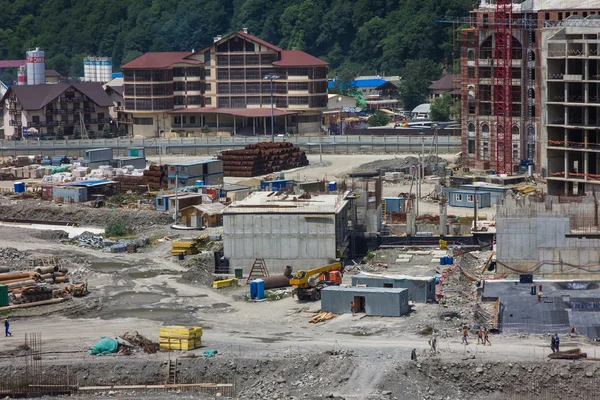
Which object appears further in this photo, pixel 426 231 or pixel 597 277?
pixel 426 231

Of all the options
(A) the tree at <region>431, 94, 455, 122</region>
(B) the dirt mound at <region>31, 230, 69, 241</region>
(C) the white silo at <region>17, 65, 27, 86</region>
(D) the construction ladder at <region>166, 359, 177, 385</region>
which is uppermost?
(C) the white silo at <region>17, 65, 27, 86</region>

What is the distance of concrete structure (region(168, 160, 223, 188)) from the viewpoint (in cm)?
8888

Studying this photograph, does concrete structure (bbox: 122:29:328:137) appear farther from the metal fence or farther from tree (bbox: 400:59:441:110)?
tree (bbox: 400:59:441:110)

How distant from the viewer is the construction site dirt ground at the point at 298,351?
46031 millimetres

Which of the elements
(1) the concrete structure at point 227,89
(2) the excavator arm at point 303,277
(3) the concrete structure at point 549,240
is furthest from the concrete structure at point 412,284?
(1) the concrete structure at point 227,89

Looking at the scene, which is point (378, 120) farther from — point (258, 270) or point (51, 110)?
point (258, 270)

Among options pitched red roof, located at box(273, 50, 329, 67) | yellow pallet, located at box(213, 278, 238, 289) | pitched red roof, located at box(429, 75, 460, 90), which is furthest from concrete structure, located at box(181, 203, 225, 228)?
pitched red roof, located at box(429, 75, 460, 90)

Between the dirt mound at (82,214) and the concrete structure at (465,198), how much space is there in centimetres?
1623

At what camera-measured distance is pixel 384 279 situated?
56031 mm

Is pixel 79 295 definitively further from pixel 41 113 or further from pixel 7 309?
pixel 41 113

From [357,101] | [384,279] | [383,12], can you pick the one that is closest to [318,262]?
[384,279]

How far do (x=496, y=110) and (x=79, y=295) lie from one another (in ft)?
132

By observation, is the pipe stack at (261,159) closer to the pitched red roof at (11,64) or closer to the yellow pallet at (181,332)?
the yellow pallet at (181,332)

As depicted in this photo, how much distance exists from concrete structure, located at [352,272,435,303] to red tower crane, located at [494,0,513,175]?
1412 inches
